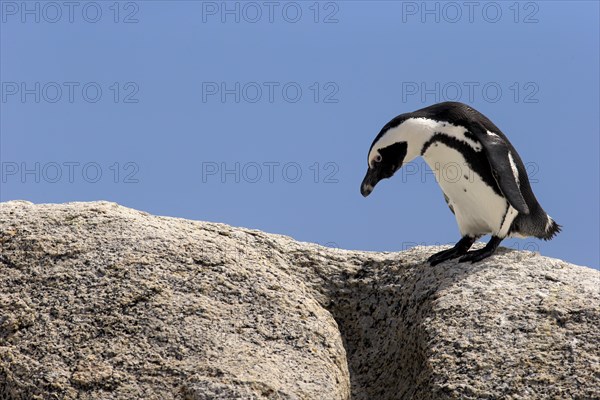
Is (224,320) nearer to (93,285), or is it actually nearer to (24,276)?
(93,285)

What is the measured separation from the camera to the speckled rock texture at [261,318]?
412cm

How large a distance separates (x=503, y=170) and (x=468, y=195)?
0.84 feet

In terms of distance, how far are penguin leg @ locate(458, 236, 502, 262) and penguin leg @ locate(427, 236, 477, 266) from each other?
1.8 inches

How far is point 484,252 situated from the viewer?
5.08 metres

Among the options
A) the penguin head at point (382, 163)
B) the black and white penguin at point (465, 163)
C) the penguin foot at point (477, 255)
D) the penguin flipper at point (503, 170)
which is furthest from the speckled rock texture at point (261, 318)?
the penguin head at point (382, 163)

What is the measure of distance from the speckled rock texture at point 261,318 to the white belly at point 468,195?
0.23m

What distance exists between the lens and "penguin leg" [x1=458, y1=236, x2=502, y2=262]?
5.04 m

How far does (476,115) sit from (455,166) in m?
0.38

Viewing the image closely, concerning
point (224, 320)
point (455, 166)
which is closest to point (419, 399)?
point (224, 320)

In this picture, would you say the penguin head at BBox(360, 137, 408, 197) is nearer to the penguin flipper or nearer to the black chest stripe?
the black chest stripe

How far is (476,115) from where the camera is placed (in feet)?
17.1

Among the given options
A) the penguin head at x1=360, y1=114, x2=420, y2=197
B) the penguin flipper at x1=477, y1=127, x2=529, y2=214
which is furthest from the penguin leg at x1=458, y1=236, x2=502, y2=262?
the penguin head at x1=360, y1=114, x2=420, y2=197

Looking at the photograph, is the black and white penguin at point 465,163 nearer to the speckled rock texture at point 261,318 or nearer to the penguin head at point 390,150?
the penguin head at point 390,150

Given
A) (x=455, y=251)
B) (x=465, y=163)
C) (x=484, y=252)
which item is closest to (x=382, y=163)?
(x=465, y=163)
